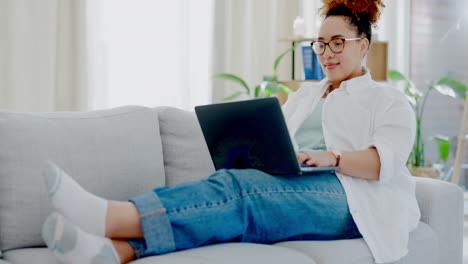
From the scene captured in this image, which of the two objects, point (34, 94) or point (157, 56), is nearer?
point (34, 94)

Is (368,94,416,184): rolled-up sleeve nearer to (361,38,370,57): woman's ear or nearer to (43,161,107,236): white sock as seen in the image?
(361,38,370,57): woman's ear

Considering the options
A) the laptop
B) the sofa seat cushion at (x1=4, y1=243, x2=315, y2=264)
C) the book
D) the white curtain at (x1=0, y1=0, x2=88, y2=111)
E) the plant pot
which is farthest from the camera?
the plant pot

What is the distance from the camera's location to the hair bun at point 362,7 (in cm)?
189

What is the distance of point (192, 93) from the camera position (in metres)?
4.08

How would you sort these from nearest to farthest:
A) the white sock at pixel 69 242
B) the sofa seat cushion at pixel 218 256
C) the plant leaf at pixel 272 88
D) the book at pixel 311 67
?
1. the white sock at pixel 69 242
2. the sofa seat cushion at pixel 218 256
3. the plant leaf at pixel 272 88
4. the book at pixel 311 67

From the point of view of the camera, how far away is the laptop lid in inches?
56.9

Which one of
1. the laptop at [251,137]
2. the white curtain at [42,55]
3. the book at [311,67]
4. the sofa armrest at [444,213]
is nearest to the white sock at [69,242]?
the laptop at [251,137]

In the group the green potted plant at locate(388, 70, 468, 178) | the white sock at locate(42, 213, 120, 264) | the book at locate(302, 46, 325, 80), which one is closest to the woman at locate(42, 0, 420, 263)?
the white sock at locate(42, 213, 120, 264)

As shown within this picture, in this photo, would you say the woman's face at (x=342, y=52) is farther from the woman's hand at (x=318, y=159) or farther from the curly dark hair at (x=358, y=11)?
the woman's hand at (x=318, y=159)

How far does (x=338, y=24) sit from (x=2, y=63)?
222 centimetres

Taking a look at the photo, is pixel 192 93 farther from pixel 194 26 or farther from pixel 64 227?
pixel 64 227

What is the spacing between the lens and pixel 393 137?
5.49 feet

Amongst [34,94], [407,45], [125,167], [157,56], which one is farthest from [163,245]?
[407,45]

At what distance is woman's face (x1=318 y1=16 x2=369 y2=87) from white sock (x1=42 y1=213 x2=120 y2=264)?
102cm
